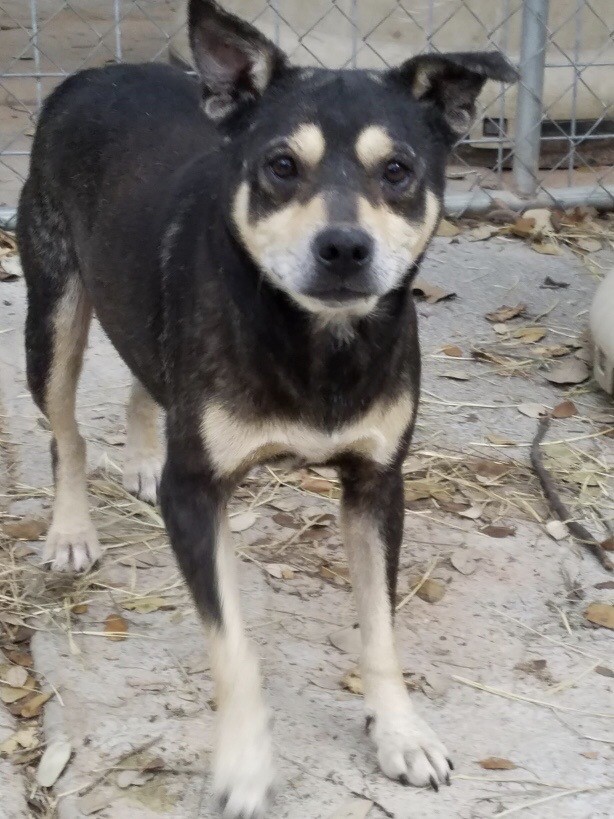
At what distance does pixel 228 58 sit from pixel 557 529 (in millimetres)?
1942

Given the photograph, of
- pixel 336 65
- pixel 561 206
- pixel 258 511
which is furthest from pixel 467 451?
pixel 336 65

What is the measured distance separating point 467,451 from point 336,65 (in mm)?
2977

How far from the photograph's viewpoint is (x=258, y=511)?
4.26 metres

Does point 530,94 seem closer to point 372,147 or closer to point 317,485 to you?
point 317,485

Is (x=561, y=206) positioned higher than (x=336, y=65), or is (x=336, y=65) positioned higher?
(x=336, y=65)

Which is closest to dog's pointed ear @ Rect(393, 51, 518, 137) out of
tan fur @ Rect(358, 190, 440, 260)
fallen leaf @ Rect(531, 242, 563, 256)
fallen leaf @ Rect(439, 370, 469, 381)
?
tan fur @ Rect(358, 190, 440, 260)

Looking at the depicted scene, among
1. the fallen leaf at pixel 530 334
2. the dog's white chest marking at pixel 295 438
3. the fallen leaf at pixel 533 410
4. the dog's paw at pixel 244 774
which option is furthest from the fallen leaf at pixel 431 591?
the fallen leaf at pixel 530 334

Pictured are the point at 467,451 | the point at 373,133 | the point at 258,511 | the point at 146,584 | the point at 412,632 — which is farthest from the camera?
the point at 467,451

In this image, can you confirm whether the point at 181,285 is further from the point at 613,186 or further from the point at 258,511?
the point at 613,186

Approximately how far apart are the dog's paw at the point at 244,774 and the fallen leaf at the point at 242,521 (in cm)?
138

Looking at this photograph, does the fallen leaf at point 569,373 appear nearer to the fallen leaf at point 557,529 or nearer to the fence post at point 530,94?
the fallen leaf at point 557,529

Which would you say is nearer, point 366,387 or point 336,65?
point 366,387

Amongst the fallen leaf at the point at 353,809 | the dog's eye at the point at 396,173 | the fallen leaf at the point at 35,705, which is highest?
the dog's eye at the point at 396,173

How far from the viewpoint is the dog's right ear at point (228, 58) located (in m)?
2.91
